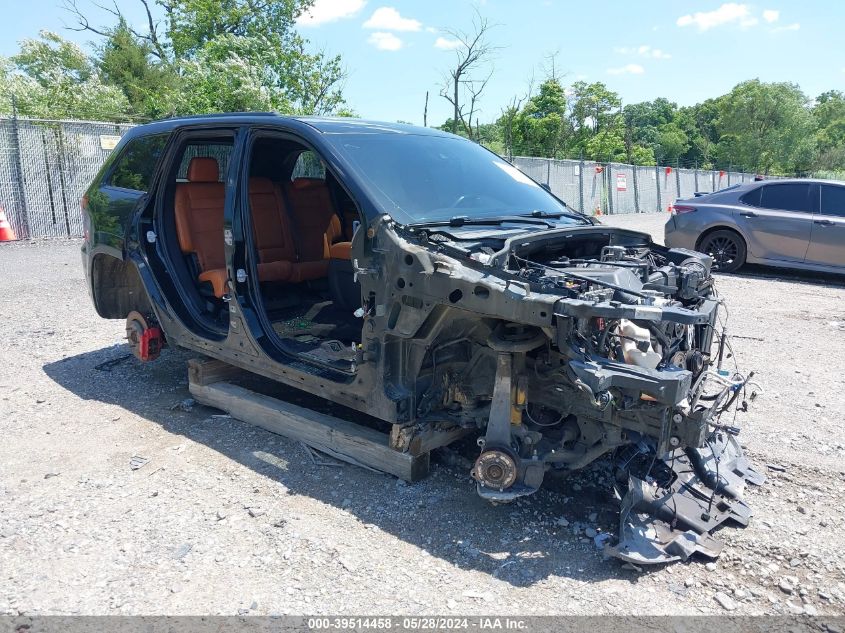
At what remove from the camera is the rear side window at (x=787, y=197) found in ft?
32.2

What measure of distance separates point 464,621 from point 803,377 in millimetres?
4394

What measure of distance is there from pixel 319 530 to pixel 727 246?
9338 millimetres

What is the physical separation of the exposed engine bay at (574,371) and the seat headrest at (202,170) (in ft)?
7.56

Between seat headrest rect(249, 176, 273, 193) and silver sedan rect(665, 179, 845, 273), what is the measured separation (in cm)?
696

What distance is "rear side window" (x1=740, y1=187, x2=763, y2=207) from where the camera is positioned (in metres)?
10.2

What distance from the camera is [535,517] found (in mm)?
3334

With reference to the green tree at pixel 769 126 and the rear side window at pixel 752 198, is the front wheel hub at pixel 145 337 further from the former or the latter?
the green tree at pixel 769 126

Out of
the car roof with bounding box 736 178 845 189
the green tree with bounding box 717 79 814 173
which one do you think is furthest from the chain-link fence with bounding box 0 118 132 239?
the green tree with bounding box 717 79 814 173

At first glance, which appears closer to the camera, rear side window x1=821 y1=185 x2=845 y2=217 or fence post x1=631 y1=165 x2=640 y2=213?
rear side window x1=821 y1=185 x2=845 y2=217

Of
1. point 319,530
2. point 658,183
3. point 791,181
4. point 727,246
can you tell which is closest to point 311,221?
point 319,530

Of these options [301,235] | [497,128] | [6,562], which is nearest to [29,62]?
[497,128]

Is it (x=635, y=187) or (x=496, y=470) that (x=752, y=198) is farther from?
(x=635, y=187)

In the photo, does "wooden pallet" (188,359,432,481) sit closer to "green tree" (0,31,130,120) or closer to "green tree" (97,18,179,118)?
"green tree" (0,31,130,120)

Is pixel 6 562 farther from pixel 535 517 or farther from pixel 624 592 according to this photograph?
pixel 624 592
